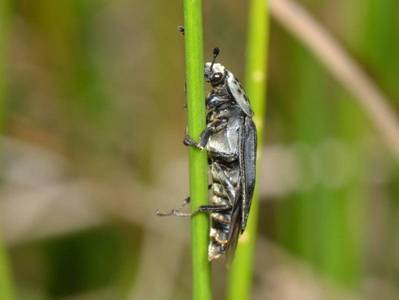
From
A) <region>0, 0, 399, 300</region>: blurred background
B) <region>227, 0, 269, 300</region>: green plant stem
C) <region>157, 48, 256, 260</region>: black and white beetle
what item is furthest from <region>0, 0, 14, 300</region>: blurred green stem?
<region>0, 0, 399, 300</region>: blurred background

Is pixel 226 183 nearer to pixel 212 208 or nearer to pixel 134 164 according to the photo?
pixel 212 208

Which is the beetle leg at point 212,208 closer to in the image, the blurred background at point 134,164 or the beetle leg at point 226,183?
the beetle leg at point 226,183

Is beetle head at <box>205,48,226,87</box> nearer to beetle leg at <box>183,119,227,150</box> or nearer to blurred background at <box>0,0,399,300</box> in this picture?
beetle leg at <box>183,119,227,150</box>

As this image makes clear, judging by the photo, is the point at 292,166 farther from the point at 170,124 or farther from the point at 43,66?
the point at 43,66

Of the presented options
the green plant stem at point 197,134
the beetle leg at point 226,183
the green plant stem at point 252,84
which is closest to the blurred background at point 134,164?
the beetle leg at point 226,183

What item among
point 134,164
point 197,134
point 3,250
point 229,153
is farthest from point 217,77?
point 134,164
